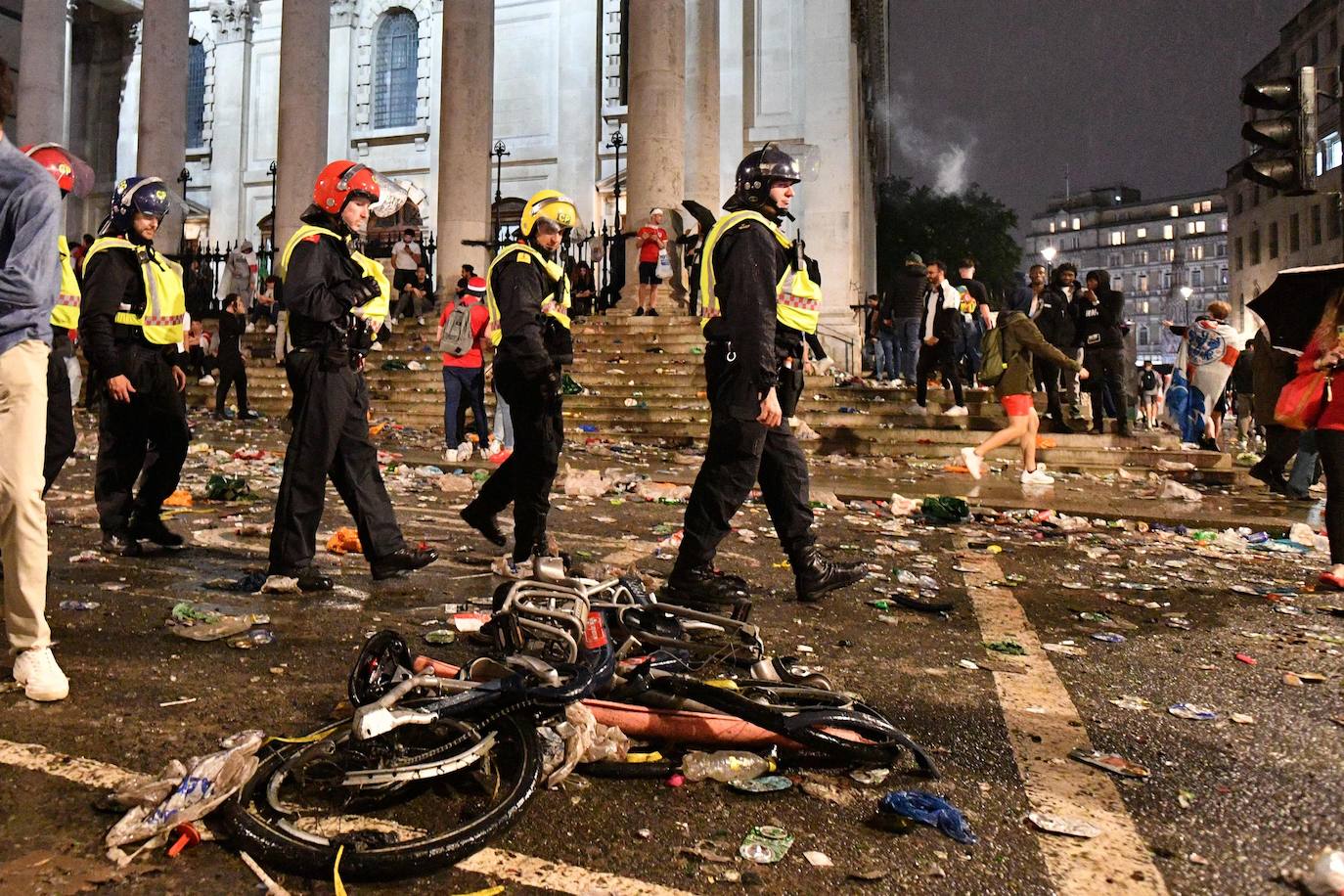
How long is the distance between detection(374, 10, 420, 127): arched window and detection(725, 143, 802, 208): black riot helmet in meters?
30.5

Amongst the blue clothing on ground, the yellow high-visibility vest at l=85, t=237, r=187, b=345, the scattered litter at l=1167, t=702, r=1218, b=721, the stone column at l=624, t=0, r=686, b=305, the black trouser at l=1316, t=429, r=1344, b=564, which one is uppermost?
the stone column at l=624, t=0, r=686, b=305

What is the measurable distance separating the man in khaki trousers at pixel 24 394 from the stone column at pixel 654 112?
48.9 ft

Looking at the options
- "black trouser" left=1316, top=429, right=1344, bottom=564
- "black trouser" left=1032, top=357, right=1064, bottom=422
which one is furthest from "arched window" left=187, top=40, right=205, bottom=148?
"black trouser" left=1316, top=429, right=1344, bottom=564

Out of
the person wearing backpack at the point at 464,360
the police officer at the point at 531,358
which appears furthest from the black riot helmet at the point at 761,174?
the person wearing backpack at the point at 464,360

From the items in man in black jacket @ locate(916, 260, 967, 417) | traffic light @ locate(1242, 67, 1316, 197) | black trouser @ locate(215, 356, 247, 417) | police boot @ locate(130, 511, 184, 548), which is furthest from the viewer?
black trouser @ locate(215, 356, 247, 417)

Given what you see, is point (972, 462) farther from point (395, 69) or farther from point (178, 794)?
point (395, 69)

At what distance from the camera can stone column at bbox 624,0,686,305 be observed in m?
17.4

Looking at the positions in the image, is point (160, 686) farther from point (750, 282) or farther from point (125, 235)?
point (125, 235)

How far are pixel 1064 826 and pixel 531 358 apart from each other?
3587 millimetres

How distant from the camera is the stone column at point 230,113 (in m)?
32.2

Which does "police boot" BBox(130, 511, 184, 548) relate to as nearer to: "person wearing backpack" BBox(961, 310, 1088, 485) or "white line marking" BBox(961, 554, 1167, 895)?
"white line marking" BBox(961, 554, 1167, 895)

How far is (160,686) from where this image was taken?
308 centimetres

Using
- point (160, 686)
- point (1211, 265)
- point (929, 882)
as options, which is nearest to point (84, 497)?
point (160, 686)

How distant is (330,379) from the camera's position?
4570 mm
